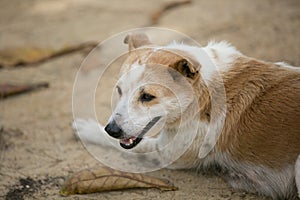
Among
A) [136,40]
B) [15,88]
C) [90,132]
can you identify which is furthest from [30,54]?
[136,40]

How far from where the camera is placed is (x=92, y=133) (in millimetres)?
4699

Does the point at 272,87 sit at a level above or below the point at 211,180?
above

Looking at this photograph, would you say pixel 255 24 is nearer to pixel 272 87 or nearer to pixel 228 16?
pixel 228 16

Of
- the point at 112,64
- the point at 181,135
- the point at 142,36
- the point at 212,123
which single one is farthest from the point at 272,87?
the point at 112,64

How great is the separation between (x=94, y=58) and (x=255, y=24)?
2.32m

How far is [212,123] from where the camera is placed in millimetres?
3883

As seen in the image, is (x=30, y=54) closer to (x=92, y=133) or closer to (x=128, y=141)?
(x=92, y=133)

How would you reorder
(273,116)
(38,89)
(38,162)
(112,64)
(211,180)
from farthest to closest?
1. (112,64)
2. (38,89)
3. (38,162)
4. (211,180)
5. (273,116)

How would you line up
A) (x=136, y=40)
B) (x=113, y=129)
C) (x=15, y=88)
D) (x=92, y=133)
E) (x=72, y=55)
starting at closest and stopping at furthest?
1. (x=113, y=129)
2. (x=136, y=40)
3. (x=92, y=133)
4. (x=15, y=88)
5. (x=72, y=55)

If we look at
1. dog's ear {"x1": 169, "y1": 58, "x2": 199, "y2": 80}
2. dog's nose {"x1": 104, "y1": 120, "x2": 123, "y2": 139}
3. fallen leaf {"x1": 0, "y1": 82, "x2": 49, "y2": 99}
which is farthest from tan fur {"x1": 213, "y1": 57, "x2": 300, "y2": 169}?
fallen leaf {"x1": 0, "y1": 82, "x2": 49, "y2": 99}

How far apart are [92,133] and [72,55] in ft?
7.12

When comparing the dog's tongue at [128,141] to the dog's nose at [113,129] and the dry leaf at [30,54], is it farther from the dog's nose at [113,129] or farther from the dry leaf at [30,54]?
the dry leaf at [30,54]

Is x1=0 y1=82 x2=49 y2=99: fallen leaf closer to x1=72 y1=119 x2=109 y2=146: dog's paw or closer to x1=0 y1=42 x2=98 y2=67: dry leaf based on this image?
x1=0 y1=42 x2=98 y2=67: dry leaf

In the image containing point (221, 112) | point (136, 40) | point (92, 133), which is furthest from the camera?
point (92, 133)
